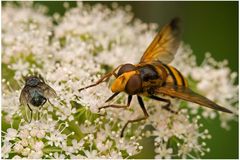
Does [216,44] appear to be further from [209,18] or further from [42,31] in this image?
[42,31]

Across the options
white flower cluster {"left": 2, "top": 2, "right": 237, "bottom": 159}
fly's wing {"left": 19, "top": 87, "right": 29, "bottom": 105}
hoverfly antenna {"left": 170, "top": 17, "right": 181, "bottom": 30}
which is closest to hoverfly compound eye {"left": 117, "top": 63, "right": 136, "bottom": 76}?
white flower cluster {"left": 2, "top": 2, "right": 237, "bottom": 159}

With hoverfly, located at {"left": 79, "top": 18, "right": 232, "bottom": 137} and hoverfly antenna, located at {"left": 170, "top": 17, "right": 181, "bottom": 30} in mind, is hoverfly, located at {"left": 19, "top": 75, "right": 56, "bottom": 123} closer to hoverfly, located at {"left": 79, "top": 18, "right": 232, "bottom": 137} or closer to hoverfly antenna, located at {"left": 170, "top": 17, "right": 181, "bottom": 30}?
hoverfly, located at {"left": 79, "top": 18, "right": 232, "bottom": 137}

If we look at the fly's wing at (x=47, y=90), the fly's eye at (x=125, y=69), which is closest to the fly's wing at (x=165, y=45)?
the fly's eye at (x=125, y=69)

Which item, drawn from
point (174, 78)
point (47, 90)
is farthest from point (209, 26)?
point (47, 90)

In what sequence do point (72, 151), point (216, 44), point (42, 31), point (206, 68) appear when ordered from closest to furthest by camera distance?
point (72, 151) → point (42, 31) → point (206, 68) → point (216, 44)

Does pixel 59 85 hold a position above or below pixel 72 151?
above

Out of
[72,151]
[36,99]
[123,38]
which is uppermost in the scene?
[123,38]

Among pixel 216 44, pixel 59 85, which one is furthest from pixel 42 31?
pixel 216 44

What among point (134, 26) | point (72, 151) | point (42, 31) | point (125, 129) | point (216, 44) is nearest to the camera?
point (72, 151)
